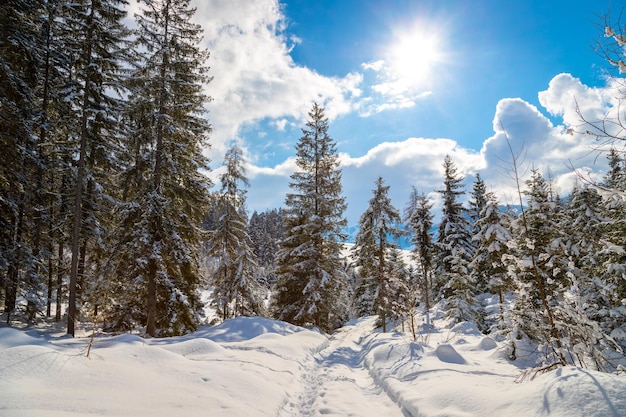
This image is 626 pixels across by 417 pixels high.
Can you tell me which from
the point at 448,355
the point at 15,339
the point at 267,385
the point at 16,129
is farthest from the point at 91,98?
the point at 448,355

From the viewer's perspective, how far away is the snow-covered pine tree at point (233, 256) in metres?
23.1

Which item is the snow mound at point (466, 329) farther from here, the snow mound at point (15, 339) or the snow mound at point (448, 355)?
the snow mound at point (15, 339)

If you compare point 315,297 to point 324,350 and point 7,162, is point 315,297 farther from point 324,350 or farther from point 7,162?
point 7,162

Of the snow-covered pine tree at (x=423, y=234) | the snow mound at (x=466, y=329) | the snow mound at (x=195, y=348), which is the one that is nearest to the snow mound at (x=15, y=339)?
the snow mound at (x=195, y=348)

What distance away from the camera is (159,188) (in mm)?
14031

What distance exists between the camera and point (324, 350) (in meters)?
14.6

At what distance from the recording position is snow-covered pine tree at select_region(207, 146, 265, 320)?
909 inches

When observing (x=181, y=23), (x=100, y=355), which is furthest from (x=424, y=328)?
(x=181, y=23)

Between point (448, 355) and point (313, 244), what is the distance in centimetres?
1356

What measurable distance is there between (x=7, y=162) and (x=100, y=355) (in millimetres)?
12143

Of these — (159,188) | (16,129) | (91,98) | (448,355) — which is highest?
(91,98)

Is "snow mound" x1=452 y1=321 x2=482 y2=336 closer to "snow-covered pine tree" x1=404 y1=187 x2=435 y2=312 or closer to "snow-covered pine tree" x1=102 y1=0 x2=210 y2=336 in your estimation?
"snow-covered pine tree" x1=404 y1=187 x2=435 y2=312

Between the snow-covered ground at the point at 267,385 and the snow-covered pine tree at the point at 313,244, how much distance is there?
1065 centimetres

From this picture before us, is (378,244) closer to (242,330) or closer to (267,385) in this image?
(242,330)
